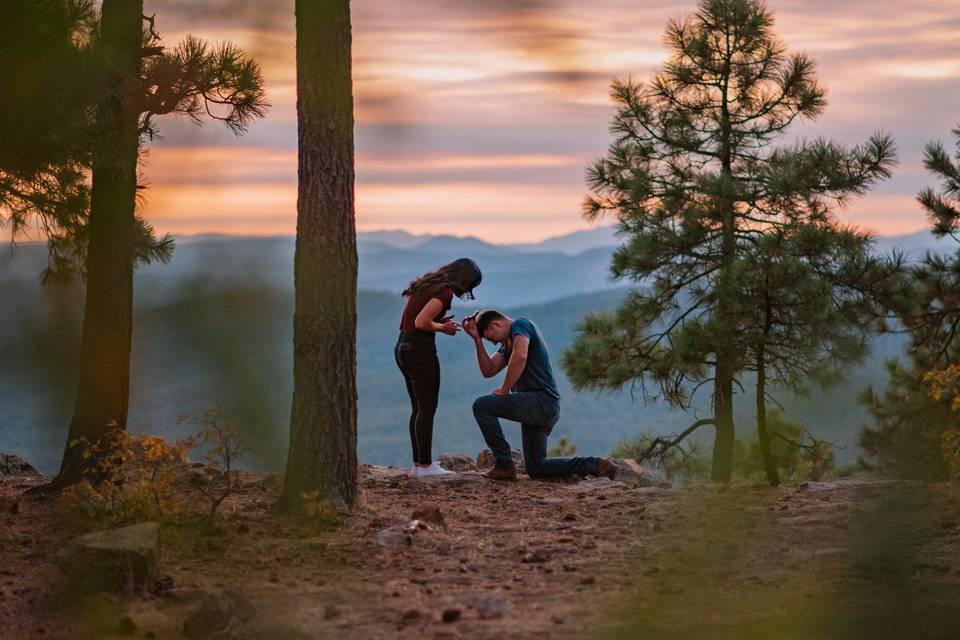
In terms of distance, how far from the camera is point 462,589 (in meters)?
4.71

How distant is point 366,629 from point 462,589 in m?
0.73

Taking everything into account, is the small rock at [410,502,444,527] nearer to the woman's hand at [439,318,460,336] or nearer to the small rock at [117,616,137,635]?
the woman's hand at [439,318,460,336]

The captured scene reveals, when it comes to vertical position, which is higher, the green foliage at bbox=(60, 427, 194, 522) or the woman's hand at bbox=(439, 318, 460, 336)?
the woman's hand at bbox=(439, 318, 460, 336)

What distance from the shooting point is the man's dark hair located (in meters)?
7.87

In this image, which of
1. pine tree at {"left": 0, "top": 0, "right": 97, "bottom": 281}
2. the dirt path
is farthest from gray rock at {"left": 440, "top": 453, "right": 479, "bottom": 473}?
pine tree at {"left": 0, "top": 0, "right": 97, "bottom": 281}

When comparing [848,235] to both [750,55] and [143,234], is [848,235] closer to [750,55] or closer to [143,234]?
[750,55]

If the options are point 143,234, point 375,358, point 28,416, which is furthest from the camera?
point 375,358

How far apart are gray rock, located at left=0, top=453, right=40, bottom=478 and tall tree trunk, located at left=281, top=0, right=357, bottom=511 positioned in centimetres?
523

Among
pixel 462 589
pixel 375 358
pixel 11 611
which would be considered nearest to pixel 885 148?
pixel 462 589

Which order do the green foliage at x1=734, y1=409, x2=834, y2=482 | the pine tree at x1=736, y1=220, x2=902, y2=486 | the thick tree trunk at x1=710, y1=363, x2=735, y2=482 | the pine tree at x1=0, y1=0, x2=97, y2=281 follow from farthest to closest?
the green foliage at x1=734, y1=409, x2=834, y2=482 < the thick tree trunk at x1=710, y1=363, x2=735, y2=482 < the pine tree at x1=736, y1=220, x2=902, y2=486 < the pine tree at x1=0, y1=0, x2=97, y2=281

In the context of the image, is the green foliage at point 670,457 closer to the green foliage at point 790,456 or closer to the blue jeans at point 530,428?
the green foliage at point 790,456

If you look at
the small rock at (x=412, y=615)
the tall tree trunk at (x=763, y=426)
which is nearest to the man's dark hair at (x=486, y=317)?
the tall tree trunk at (x=763, y=426)

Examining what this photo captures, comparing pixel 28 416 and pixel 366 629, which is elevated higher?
pixel 28 416

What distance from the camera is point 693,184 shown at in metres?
14.4
